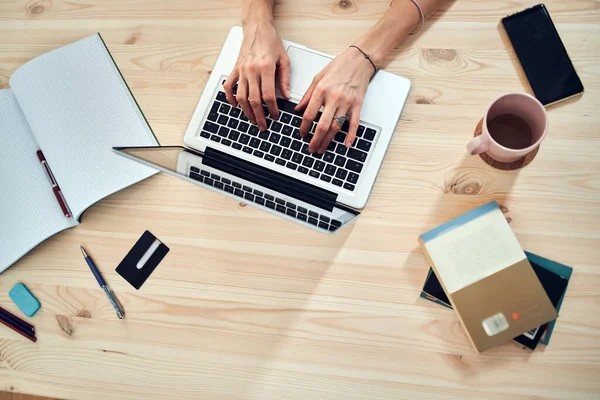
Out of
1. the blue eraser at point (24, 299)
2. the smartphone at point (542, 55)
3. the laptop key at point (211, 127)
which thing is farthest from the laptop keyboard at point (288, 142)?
the blue eraser at point (24, 299)

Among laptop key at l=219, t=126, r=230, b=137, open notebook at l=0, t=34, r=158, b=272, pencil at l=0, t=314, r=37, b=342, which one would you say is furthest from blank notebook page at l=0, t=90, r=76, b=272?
laptop key at l=219, t=126, r=230, b=137

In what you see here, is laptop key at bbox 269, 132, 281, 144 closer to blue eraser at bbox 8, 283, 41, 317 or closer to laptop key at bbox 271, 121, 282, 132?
laptop key at bbox 271, 121, 282, 132

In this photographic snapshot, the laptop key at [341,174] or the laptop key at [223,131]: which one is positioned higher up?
the laptop key at [223,131]

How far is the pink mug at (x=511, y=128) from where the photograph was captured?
65 cm

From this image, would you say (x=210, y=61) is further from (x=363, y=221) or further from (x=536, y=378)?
(x=536, y=378)

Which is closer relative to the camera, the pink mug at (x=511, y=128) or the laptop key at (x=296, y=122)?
the pink mug at (x=511, y=128)

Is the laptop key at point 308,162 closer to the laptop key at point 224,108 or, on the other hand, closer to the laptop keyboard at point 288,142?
the laptop keyboard at point 288,142

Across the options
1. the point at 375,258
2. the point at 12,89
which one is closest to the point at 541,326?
the point at 375,258

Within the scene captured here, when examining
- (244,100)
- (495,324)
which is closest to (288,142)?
(244,100)

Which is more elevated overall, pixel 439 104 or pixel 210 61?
pixel 210 61

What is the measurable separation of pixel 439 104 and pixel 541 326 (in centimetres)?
42

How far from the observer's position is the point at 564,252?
0.72 metres

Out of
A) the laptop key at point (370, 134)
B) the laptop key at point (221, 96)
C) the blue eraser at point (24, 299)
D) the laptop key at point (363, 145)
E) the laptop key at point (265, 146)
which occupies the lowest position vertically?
the blue eraser at point (24, 299)

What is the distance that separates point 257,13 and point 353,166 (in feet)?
1.17
